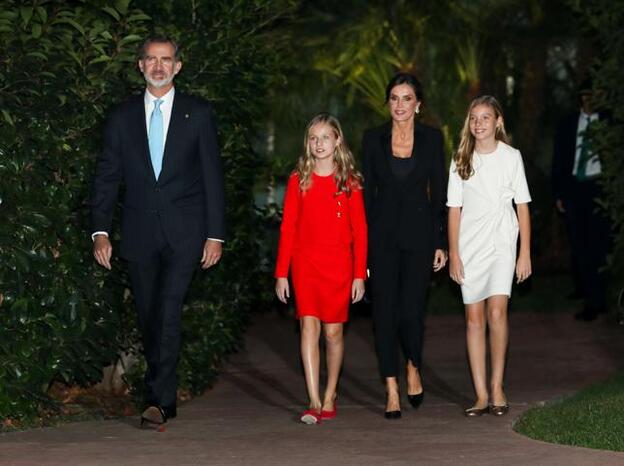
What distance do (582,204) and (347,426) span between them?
6.12 meters

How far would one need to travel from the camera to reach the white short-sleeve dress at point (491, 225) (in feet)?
31.5

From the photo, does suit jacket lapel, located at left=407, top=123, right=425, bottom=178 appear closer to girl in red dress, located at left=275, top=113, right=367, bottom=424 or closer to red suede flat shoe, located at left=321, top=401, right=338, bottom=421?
girl in red dress, located at left=275, top=113, right=367, bottom=424

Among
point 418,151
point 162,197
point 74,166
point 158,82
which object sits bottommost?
point 162,197

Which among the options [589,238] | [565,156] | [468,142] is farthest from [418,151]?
[589,238]

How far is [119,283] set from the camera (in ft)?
32.4

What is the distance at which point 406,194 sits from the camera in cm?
972

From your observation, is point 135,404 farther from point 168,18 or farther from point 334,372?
point 168,18

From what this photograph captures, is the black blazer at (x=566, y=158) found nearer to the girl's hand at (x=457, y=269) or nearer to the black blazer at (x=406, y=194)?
the black blazer at (x=406, y=194)

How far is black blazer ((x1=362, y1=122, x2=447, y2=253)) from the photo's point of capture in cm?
970

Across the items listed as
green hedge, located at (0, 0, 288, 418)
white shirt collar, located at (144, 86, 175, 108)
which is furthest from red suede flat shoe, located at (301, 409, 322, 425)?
white shirt collar, located at (144, 86, 175, 108)

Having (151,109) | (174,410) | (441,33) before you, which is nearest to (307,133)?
(151,109)

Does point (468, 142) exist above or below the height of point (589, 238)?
above

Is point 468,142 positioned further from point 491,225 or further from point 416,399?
point 416,399

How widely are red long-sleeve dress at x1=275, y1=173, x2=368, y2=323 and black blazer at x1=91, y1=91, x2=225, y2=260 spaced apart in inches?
21.4
